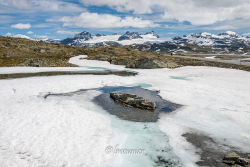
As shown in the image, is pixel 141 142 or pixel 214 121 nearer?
pixel 141 142

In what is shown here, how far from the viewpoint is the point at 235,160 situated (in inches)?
585

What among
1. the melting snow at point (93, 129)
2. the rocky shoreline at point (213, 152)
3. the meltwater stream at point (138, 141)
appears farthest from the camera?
→ the melting snow at point (93, 129)

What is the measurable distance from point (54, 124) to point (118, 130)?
234 inches

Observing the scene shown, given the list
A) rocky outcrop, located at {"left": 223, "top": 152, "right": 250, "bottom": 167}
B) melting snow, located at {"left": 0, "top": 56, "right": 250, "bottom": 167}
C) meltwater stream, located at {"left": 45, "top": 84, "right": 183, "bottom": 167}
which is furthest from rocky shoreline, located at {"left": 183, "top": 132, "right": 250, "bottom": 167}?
meltwater stream, located at {"left": 45, "top": 84, "right": 183, "bottom": 167}

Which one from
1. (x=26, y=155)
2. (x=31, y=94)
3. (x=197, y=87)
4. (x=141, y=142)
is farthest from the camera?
(x=197, y=87)

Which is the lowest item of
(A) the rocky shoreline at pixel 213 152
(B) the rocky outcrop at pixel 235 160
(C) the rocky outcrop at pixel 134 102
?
(A) the rocky shoreline at pixel 213 152

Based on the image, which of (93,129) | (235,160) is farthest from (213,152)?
(93,129)

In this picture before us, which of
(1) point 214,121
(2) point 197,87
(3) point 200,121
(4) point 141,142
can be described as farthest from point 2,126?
(2) point 197,87

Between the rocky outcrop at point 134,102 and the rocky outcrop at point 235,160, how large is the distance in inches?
467

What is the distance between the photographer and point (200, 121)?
23.1m

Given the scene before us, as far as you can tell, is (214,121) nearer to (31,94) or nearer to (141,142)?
(141,142)

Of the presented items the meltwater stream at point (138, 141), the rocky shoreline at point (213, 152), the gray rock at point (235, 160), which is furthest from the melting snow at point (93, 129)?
the gray rock at point (235, 160)

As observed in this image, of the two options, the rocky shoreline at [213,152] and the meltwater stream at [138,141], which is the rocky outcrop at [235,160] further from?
the meltwater stream at [138,141]

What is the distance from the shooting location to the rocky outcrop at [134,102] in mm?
26656
